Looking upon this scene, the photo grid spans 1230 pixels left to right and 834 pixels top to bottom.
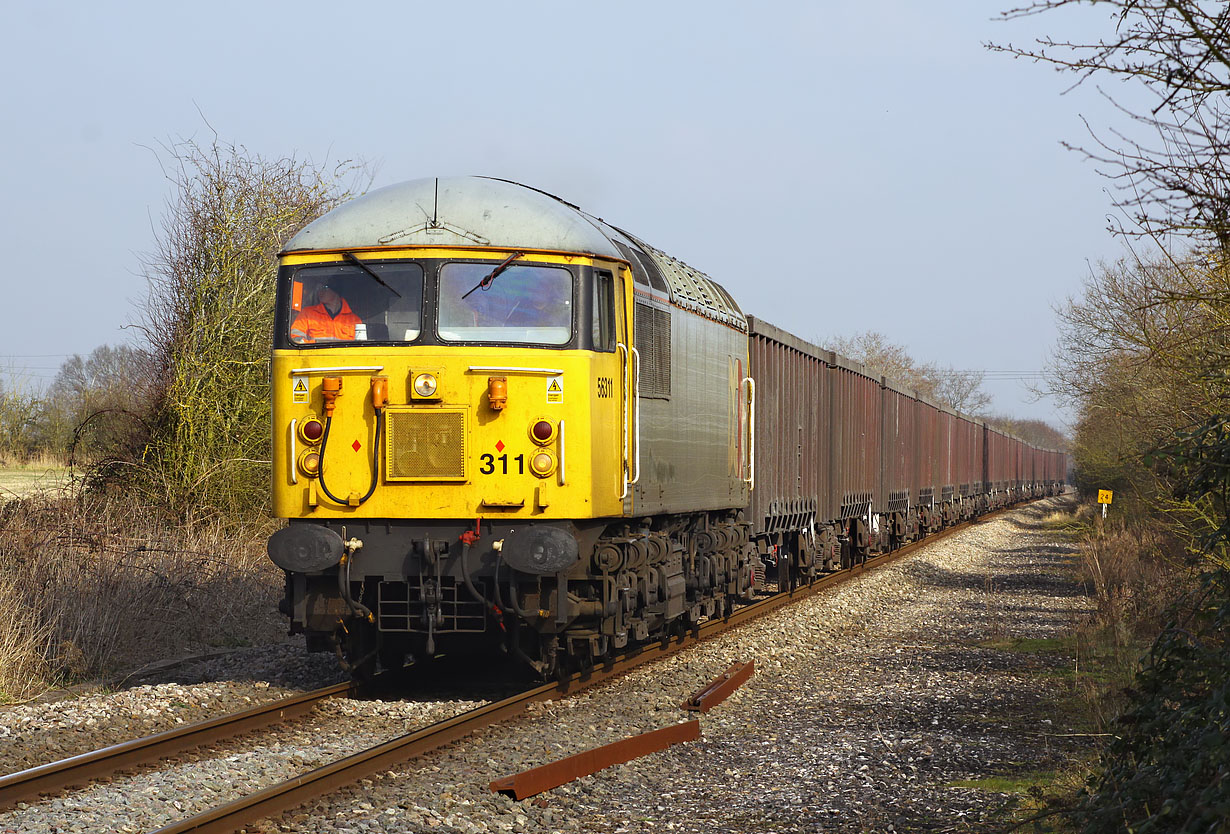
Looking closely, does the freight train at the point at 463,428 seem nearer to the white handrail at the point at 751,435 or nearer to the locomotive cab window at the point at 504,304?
the locomotive cab window at the point at 504,304

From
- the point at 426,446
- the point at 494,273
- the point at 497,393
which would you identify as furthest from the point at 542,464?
the point at 494,273

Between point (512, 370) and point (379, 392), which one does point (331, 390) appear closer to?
point (379, 392)

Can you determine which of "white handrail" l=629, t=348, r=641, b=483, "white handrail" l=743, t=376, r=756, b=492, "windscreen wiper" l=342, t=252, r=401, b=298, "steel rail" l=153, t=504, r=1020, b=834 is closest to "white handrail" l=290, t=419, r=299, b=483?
"windscreen wiper" l=342, t=252, r=401, b=298

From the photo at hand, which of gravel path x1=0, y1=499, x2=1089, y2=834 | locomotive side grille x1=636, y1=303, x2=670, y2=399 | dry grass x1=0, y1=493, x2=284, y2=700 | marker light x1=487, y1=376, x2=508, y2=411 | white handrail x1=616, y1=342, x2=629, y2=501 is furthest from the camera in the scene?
dry grass x1=0, y1=493, x2=284, y2=700

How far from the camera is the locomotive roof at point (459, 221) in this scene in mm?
8922

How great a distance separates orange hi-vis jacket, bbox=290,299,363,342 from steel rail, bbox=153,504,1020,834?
9.20 feet

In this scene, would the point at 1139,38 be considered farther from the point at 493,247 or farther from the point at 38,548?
the point at 38,548

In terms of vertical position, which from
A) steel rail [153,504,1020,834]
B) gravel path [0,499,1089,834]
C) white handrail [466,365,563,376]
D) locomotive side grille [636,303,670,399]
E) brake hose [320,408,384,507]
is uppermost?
locomotive side grille [636,303,670,399]

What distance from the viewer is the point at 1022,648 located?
41.9 feet

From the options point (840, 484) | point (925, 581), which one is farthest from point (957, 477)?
point (840, 484)

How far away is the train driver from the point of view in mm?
8906

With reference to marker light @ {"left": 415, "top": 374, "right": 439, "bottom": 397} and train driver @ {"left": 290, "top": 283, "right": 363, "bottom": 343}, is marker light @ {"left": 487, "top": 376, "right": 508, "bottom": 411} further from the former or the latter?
train driver @ {"left": 290, "top": 283, "right": 363, "bottom": 343}

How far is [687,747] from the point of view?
25.9 ft

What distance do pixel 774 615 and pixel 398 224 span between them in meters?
7.84
